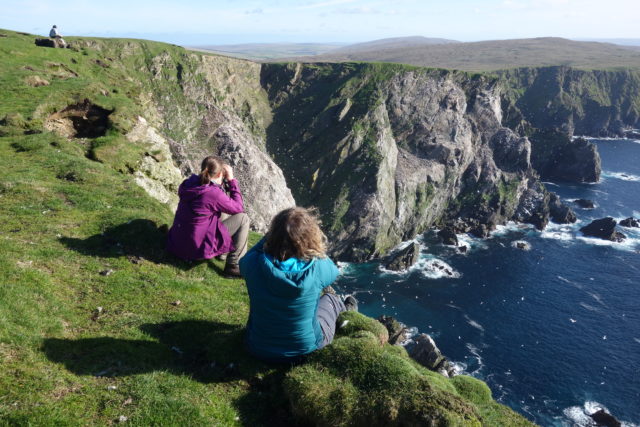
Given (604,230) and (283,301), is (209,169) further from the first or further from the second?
(604,230)

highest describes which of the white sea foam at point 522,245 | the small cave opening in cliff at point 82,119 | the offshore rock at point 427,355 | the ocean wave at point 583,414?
the small cave opening in cliff at point 82,119

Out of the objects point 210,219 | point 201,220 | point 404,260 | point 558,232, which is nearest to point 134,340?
point 201,220

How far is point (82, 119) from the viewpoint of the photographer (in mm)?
30781

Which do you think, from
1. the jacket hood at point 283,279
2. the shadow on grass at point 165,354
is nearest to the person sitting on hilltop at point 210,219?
the shadow on grass at point 165,354

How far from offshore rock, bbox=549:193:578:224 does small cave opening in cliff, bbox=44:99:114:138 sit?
124051 millimetres

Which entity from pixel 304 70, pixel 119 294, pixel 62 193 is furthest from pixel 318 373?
pixel 304 70

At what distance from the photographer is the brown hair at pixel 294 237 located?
8336 mm

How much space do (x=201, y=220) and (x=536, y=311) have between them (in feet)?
253

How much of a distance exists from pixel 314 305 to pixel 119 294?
7243 millimetres

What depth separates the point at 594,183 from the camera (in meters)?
145

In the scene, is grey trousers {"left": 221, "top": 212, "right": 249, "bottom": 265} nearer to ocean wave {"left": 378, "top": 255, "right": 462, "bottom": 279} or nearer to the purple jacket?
the purple jacket

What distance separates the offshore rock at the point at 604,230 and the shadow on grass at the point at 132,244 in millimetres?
118668

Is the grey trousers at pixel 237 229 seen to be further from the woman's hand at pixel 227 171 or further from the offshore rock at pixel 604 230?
the offshore rock at pixel 604 230

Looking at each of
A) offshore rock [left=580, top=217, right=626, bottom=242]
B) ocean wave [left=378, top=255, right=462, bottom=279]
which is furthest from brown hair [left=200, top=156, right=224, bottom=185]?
offshore rock [left=580, top=217, right=626, bottom=242]
